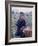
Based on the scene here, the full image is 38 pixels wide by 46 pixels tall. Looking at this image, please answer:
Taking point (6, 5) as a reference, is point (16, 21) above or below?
below

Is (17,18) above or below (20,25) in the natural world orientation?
above

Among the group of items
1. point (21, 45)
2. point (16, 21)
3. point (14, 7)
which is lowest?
point (21, 45)

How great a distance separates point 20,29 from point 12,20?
192mm

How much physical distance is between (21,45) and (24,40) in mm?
92

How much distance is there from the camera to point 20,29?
4.68ft

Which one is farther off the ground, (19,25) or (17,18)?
(17,18)

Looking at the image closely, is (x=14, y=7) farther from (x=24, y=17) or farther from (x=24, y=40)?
(x=24, y=40)

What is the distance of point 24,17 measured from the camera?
144 centimetres

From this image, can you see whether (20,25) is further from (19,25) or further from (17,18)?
(17,18)

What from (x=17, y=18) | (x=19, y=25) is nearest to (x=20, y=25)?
(x=19, y=25)

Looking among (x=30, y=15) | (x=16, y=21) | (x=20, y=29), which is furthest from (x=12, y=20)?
(x=30, y=15)
